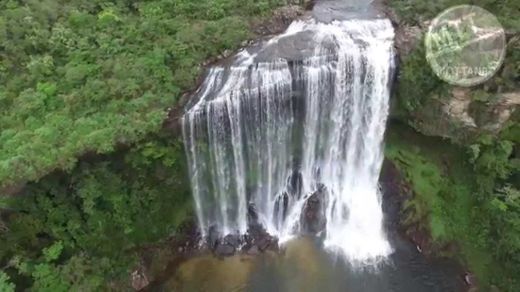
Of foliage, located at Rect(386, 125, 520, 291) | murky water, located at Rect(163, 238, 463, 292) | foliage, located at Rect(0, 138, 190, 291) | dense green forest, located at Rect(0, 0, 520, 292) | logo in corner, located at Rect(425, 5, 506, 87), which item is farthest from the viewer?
murky water, located at Rect(163, 238, 463, 292)

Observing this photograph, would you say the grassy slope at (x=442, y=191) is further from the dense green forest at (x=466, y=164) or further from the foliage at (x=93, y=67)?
the foliage at (x=93, y=67)

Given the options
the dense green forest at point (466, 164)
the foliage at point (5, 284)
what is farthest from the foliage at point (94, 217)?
the dense green forest at point (466, 164)

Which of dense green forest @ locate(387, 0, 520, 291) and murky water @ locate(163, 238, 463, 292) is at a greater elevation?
dense green forest @ locate(387, 0, 520, 291)

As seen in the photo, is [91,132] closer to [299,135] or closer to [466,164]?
[299,135]

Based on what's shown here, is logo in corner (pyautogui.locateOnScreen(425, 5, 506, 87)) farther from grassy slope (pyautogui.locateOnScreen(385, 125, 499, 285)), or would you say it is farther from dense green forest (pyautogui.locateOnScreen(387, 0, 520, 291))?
grassy slope (pyautogui.locateOnScreen(385, 125, 499, 285))

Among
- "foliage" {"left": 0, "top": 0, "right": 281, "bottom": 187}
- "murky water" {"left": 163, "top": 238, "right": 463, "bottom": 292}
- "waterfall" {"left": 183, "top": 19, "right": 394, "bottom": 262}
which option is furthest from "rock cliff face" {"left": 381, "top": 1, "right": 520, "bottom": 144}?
"foliage" {"left": 0, "top": 0, "right": 281, "bottom": 187}

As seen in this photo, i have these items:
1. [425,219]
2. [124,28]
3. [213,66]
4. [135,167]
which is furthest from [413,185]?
[124,28]

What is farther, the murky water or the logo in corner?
the murky water
